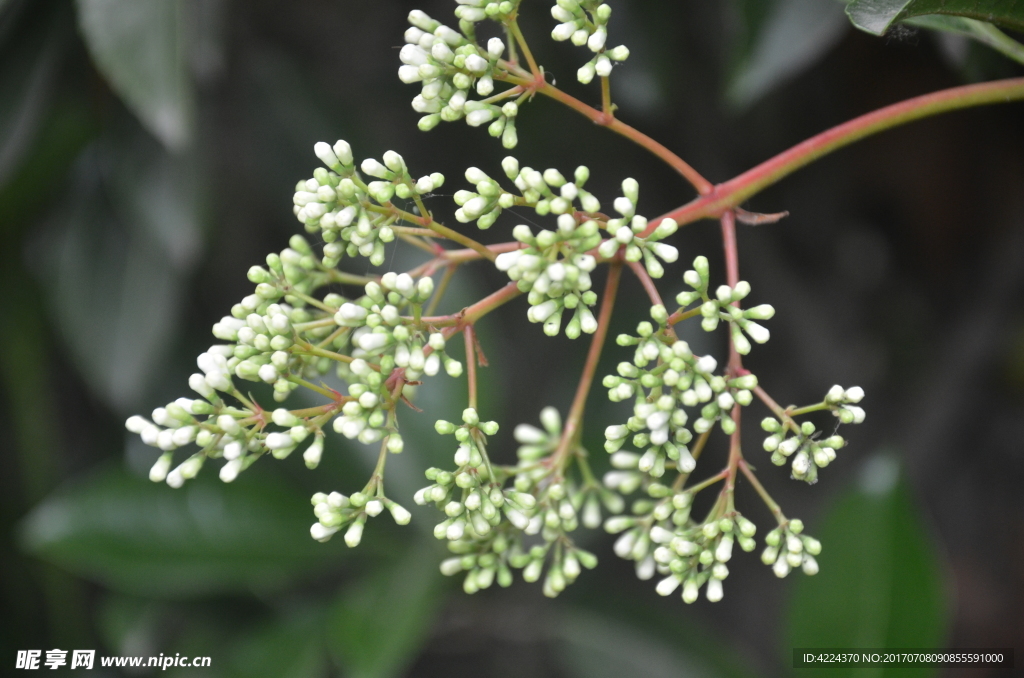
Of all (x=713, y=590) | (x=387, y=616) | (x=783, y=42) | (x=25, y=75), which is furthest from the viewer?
(x=387, y=616)

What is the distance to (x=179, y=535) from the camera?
1602mm

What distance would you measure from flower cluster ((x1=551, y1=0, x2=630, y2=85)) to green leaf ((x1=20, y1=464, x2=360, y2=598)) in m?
1.30

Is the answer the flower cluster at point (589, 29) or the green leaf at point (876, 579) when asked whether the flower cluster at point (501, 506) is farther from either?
the green leaf at point (876, 579)

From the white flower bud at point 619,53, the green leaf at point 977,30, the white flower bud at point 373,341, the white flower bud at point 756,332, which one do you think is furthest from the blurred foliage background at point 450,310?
the white flower bud at point 373,341

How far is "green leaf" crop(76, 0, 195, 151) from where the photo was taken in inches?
42.4

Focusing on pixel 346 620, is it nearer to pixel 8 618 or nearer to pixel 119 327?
pixel 119 327

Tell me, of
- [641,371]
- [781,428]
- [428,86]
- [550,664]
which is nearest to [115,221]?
[428,86]

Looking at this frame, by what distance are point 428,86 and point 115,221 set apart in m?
1.18

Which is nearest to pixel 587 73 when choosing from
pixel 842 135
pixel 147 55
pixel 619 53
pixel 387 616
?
pixel 619 53

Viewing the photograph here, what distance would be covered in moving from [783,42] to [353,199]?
69 centimetres

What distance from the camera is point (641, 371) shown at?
745 mm

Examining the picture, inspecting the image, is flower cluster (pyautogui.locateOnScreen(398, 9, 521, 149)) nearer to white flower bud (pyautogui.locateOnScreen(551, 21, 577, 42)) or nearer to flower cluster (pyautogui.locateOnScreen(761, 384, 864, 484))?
white flower bud (pyautogui.locateOnScreen(551, 21, 577, 42))

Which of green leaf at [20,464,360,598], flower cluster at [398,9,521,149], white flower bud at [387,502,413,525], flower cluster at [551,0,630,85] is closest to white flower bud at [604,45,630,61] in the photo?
flower cluster at [551,0,630,85]

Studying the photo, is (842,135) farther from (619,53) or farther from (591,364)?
(591,364)
